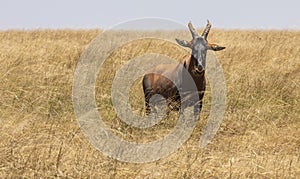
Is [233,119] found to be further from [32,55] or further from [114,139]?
[32,55]

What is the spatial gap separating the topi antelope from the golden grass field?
25 cm

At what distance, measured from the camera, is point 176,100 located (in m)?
6.38

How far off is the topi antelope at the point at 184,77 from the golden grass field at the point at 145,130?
25 centimetres

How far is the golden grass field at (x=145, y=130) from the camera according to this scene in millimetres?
3568

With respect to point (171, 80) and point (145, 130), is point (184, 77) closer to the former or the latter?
point (171, 80)

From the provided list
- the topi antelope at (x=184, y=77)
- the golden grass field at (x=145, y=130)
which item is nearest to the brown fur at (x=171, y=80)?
the topi antelope at (x=184, y=77)

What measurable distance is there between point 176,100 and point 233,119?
101 centimetres

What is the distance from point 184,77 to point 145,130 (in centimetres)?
159

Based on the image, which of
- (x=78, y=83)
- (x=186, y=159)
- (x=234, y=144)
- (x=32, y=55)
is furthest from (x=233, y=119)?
(x=32, y=55)

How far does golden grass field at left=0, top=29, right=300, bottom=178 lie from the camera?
3.57 metres

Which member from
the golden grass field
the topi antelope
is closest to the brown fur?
the topi antelope

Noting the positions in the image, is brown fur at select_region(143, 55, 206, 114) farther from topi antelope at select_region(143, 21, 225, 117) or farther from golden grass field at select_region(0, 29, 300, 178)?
golden grass field at select_region(0, 29, 300, 178)

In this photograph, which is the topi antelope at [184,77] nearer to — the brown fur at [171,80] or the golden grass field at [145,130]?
the brown fur at [171,80]

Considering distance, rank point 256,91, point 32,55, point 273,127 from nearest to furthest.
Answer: point 273,127, point 256,91, point 32,55
